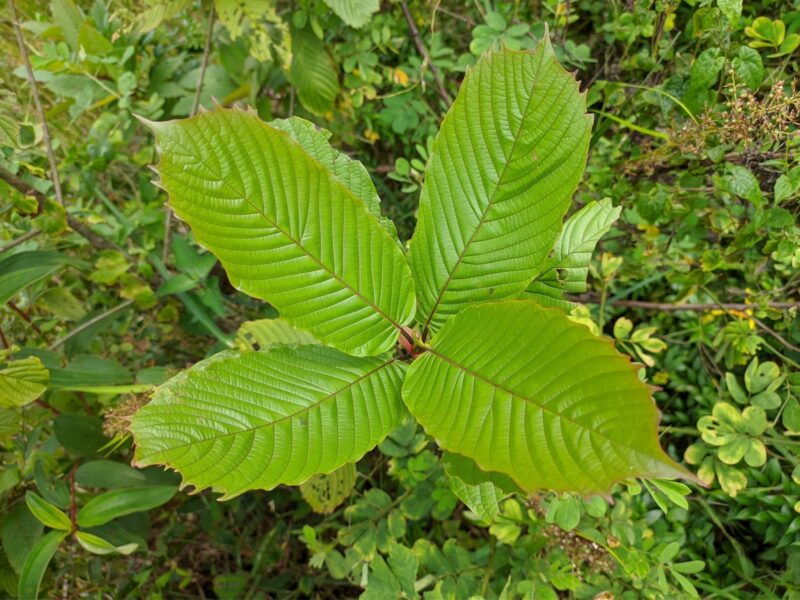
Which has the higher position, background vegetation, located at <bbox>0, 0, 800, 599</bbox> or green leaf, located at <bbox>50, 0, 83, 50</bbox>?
green leaf, located at <bbox>50, 0, 83, 50</bbox>

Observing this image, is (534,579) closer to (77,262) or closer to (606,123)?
(606,123)

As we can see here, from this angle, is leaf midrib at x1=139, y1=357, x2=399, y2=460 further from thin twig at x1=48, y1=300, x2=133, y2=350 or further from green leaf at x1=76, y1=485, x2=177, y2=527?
thin twig at x1=48, y1=300, x2=133, y2=350

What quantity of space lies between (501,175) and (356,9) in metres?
1.20

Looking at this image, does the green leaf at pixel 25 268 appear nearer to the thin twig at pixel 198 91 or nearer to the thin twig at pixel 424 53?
the thin twig at pixel 198 91

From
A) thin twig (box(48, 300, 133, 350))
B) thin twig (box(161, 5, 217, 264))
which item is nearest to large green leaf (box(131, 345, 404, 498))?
thin twig (box(48, 300, 133, 350))

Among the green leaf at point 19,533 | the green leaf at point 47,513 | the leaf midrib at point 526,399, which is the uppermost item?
the leaf midrib at point 526,399

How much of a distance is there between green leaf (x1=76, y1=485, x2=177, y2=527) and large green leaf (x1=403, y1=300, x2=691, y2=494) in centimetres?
94

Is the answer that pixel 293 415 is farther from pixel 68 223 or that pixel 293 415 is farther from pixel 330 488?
pixel 68 223

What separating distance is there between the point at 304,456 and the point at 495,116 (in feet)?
1.77

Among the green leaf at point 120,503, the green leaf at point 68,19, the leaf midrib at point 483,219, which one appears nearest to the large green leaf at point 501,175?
the leaf midrib at point 483,219

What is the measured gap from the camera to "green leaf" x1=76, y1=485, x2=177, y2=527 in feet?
4.11

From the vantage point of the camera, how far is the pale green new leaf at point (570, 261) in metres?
0.92

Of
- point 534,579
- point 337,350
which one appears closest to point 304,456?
point 337,350

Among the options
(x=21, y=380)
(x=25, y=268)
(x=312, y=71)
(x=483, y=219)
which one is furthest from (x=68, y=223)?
(x=483, y=219)
